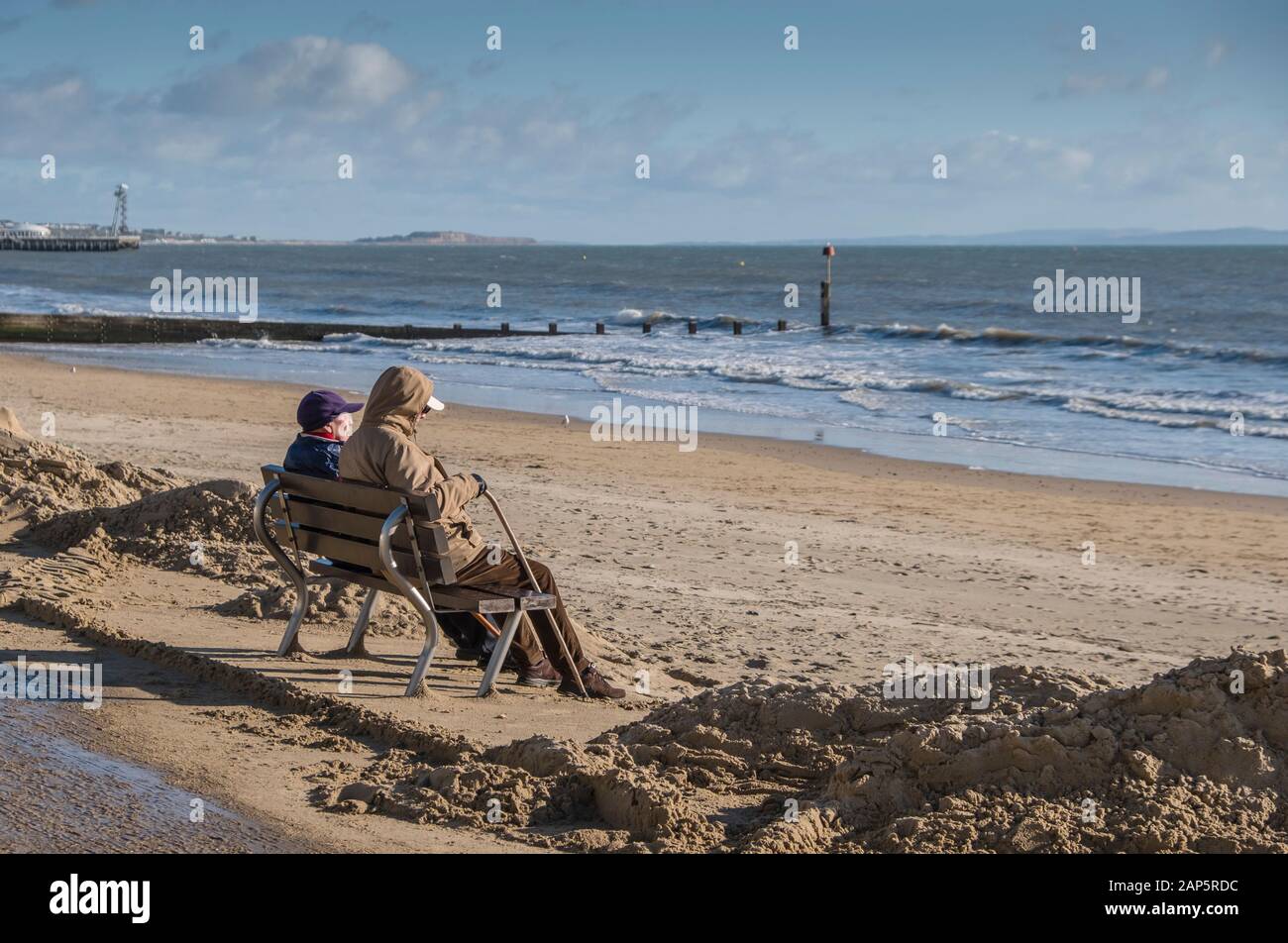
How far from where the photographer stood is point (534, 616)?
632 centimetres

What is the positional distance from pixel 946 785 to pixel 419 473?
2.49 meters

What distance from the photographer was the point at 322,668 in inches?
247

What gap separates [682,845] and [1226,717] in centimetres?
185

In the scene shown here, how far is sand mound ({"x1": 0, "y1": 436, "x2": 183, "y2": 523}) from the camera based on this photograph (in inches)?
363

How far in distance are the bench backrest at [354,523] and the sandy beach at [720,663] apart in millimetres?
571

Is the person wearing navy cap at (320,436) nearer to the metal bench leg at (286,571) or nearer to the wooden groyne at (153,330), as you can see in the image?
the metal bench leg at (286,571)

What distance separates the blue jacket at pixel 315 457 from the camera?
6.48 m

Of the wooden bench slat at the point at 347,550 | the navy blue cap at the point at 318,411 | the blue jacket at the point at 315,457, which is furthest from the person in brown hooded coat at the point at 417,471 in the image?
the navy blue cap at the point at 318,411

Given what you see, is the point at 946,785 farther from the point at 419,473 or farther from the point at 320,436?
the point at 320,436

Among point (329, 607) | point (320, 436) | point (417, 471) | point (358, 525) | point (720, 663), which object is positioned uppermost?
point (320, 436)

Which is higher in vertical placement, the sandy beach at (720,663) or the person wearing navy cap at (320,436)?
the person wearing navy cap at (320,436)

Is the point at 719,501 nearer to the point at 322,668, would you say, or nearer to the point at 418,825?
the point at 322,668

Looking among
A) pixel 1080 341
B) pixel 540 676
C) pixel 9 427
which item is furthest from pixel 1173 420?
pixel 540 676
